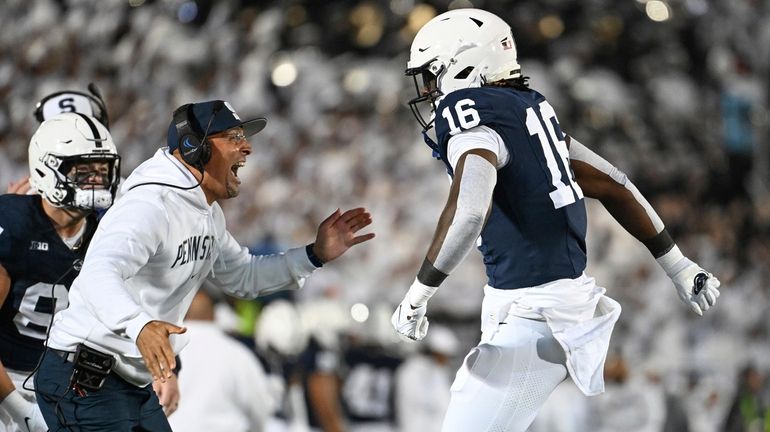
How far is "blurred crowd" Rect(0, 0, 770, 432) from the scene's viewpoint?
6.99m

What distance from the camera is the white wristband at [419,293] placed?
3023 mm

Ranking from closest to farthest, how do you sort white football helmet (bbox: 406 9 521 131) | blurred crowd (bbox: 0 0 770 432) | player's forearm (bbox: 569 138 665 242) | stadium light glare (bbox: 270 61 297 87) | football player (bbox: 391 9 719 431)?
football player (bbox: 391 9 719 431) → white football helmet (bbox: 406 9 521 131) → player's forearm (bbox: 569 138 665 242) → blurred crowd (bbox: 0 0 770 432) → stadium light glare (bbox: 270 61 297 87)

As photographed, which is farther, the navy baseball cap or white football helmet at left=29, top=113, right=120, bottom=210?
white football helmet at left=29, top=113, right=120, bottom=210

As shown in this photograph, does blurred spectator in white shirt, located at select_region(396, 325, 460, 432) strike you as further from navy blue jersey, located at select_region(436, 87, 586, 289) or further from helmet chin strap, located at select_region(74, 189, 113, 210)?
navy blue jersey, located at select_region(436, 87, 586, 289)

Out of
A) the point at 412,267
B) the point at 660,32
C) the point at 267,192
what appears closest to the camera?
the point at 412,267

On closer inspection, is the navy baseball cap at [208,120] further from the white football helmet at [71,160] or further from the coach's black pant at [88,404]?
the coach's black pant at [88,404]

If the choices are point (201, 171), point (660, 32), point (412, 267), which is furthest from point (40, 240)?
point (660, 32)

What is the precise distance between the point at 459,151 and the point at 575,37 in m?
7.77

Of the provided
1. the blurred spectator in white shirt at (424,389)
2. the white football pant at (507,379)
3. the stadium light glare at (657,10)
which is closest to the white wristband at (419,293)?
the white football pant at (507,379)

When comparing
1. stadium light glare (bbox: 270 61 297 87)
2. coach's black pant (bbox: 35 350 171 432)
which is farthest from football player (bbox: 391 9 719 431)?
stadium light glare (bbox: 270 61 297 87)

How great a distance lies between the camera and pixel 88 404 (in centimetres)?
323

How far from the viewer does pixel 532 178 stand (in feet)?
10.3

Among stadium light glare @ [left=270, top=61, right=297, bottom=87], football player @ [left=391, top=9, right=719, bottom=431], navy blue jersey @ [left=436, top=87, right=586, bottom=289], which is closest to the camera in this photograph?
football player @ [left=391, top=9, right=719, bottom=431]

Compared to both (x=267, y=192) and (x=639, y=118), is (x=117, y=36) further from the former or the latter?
(x=639, y=118)
